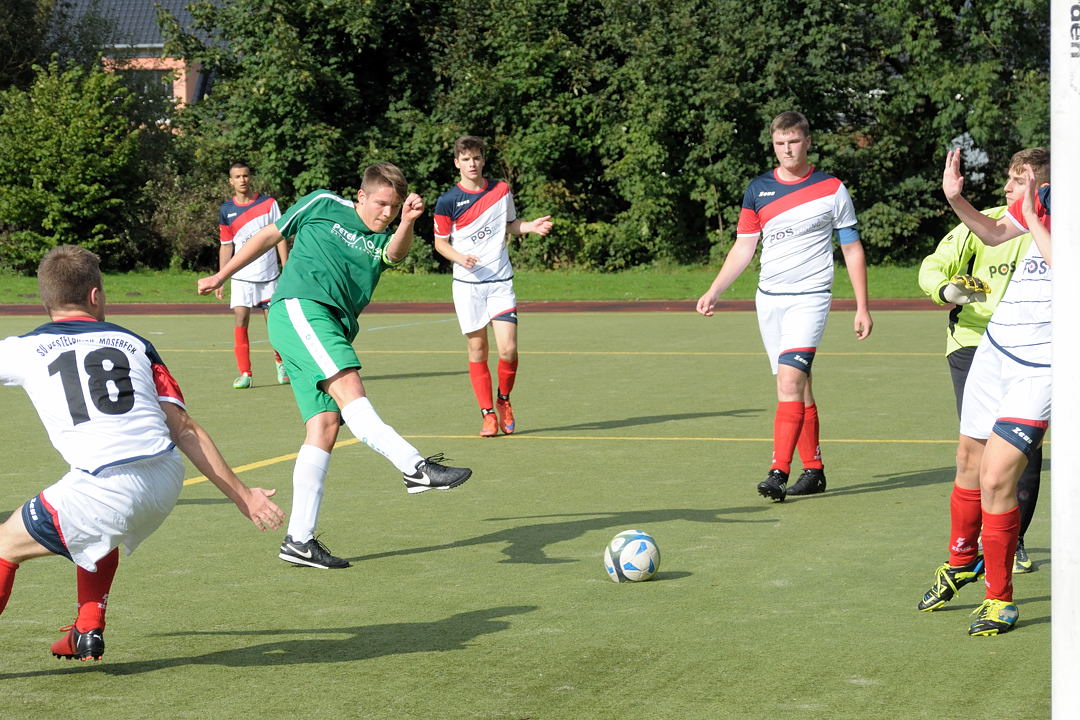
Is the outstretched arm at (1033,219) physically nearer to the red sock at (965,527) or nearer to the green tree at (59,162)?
the red sock at (965,527)

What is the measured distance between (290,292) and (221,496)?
6.30ft

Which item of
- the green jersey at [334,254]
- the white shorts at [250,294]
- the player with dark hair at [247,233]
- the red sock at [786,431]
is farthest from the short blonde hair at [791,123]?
the white shorts at [250,294]

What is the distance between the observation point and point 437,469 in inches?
249

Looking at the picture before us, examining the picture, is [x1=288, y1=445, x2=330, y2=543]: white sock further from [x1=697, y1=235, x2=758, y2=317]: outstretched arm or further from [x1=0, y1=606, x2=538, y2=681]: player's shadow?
[x1=697, y1=235, x2=758, y2=317]: outstretched arm

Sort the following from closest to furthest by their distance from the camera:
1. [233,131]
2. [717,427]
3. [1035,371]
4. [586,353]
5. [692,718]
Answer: [692,718] → [1035,371] → [717,427] → [586,353] → [233,131]

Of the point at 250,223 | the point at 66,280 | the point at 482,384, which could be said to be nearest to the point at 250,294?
the point at 250,223

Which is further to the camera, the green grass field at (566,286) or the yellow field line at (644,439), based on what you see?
the green grass field at (566,286)

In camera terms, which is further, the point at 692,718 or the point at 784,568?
the point at 784,568

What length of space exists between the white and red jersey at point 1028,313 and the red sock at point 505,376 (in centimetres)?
593

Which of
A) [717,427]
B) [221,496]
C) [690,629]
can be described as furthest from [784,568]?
[717,427]

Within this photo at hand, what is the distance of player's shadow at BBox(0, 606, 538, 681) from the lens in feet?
16.6

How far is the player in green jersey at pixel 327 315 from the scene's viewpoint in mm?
6621

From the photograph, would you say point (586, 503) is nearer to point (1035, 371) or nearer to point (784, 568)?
point (784, 568)

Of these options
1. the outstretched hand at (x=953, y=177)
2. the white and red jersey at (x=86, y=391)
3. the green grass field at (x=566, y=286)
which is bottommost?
the green grass field at (x=566, y=286)
